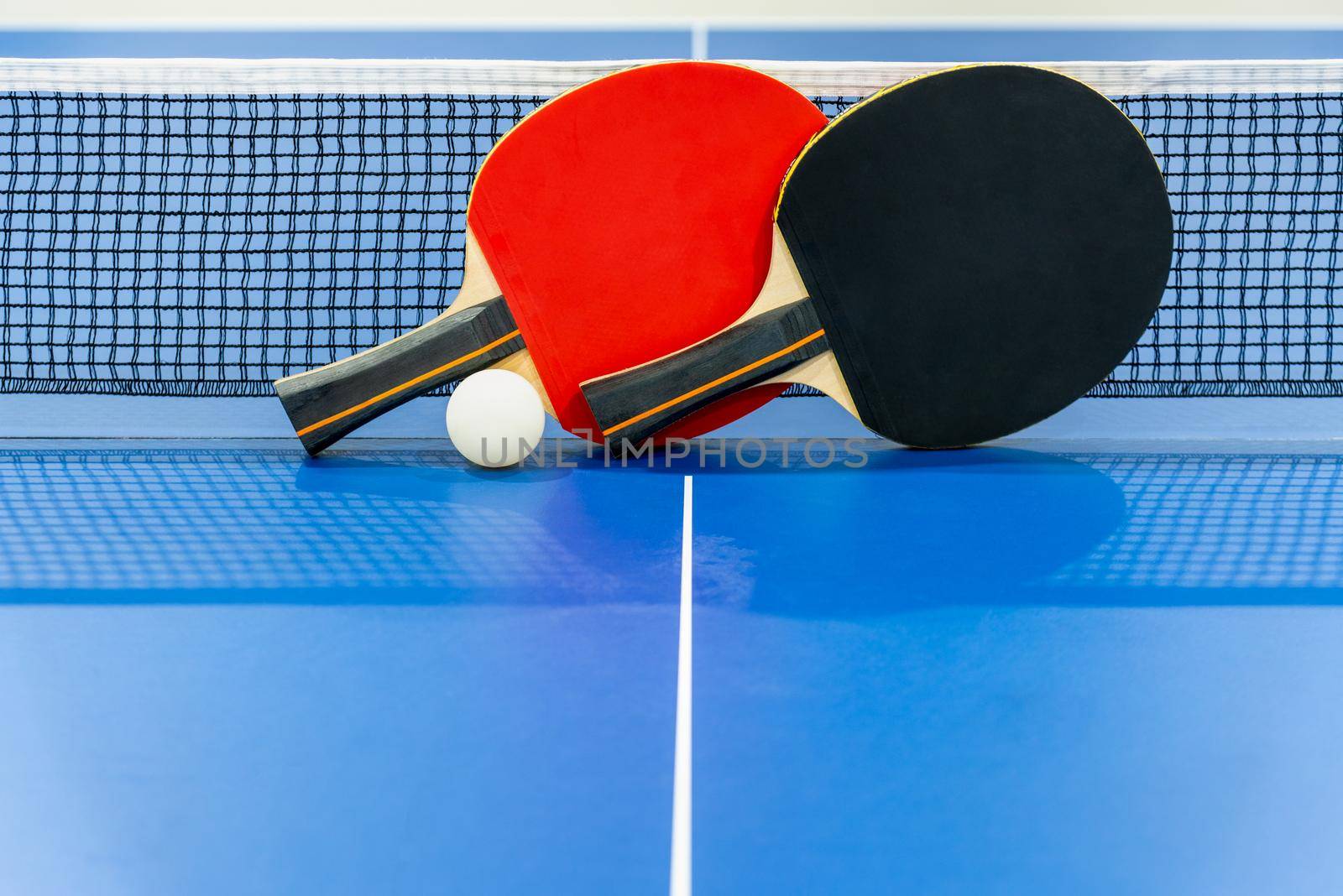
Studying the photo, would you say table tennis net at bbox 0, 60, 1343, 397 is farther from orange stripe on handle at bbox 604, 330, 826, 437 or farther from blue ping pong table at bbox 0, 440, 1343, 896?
blue ping pong table at bbox 0, 440, 1343, 896

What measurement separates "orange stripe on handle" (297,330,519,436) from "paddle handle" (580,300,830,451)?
8.5 inches

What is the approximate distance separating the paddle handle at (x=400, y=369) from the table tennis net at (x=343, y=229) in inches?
12.3

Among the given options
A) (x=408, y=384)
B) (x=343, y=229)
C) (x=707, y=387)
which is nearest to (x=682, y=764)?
(x=707, y=387)

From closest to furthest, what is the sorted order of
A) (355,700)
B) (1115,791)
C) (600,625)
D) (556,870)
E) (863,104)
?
(556,870) < (1115,791) < (355,700) < (600,625) < (863,104)

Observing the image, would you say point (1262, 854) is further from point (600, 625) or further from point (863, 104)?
point (863, 104)

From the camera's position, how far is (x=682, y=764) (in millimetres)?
1057

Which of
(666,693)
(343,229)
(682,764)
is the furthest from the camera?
(343,229)

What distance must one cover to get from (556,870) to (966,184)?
1.82m

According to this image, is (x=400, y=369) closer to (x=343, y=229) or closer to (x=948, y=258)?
(x=343, y=229)

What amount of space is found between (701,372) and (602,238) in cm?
36

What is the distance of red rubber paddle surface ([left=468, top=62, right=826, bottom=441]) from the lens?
2.37 metres

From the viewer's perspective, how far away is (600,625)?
1411mm

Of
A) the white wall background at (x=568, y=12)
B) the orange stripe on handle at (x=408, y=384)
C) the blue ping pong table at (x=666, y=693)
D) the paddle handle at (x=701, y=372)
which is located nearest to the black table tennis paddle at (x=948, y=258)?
the paddle handle at (x=701, y=372)

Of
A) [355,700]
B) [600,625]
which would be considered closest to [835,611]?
[600,625]
